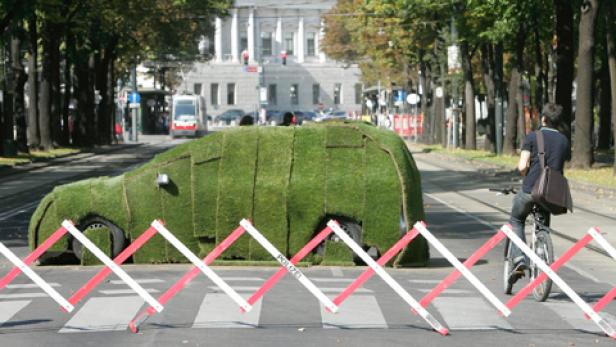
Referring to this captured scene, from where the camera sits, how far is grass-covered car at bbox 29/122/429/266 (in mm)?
16766

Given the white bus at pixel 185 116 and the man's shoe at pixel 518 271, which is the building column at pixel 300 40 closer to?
the white bus at pixel 185 116

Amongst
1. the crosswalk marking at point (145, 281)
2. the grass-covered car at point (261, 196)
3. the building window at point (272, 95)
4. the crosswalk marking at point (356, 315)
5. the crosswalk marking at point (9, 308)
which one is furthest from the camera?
the building window at point (272, 95)

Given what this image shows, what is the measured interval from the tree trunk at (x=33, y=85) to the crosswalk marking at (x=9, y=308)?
4216cm

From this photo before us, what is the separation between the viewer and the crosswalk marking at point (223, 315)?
12234 mm

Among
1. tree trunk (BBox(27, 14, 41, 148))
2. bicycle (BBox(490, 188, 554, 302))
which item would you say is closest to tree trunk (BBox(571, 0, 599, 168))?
tree trunk (BBox(27, 14, 41, 148))

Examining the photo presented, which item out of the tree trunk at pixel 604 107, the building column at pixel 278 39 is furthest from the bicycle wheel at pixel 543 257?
the building column at pixel 278 39

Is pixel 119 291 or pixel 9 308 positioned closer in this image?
pixel 9 308

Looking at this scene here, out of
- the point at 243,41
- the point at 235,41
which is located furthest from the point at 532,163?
the point at 243,41

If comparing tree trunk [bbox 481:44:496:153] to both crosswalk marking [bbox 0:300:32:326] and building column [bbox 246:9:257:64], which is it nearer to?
crosswalk marking [bbox 0:300:32:326]

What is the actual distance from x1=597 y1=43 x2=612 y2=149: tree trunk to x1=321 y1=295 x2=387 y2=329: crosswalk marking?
151 feet

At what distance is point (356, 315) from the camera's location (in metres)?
12.8

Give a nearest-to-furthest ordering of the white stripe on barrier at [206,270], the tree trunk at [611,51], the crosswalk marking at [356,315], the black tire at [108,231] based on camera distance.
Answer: the white stripe on barrier at [206,270] → the crosswalk marking at [356,315] → the black tire at [108,231] → the tree trunk at [611,51]

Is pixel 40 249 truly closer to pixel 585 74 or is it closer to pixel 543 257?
pixel 543 257

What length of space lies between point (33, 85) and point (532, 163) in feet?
153
